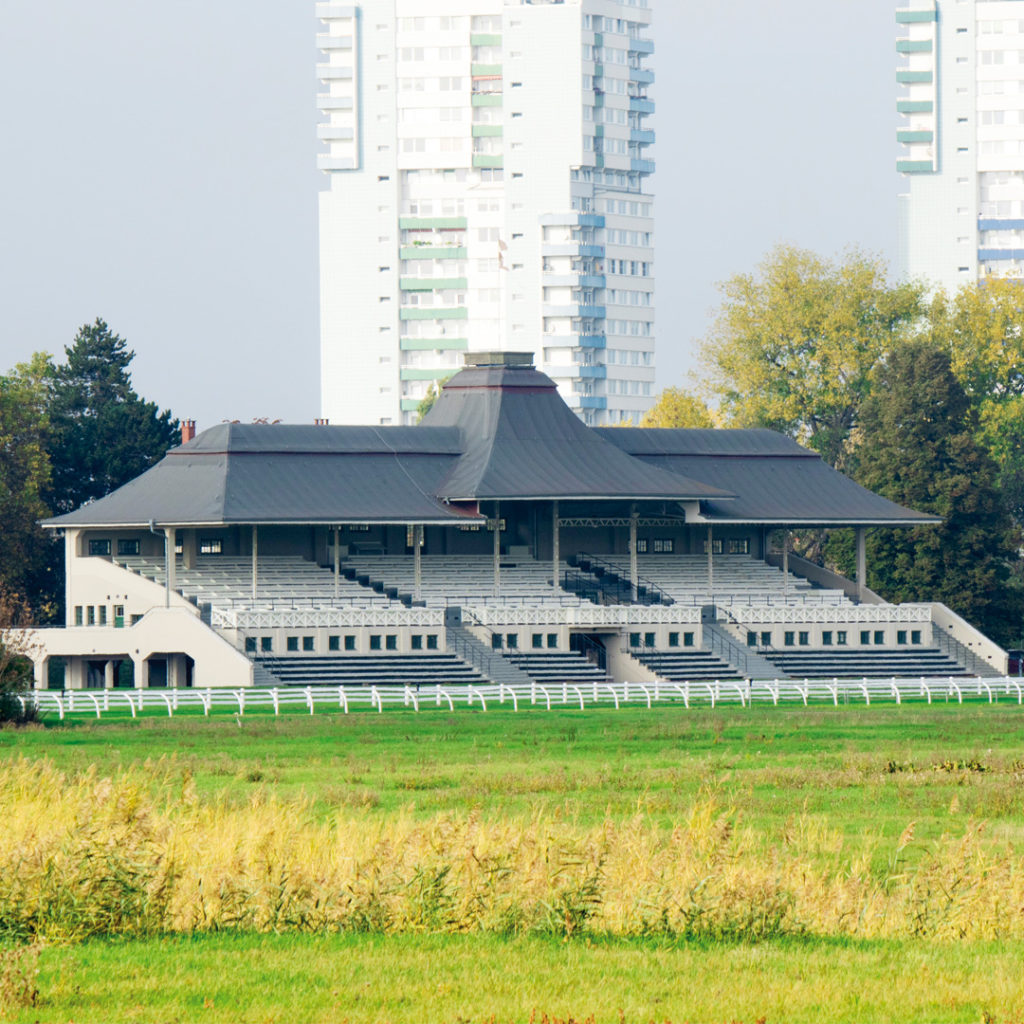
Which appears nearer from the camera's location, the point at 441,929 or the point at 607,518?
the point at 441,929

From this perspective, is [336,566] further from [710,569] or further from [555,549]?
[710,569]

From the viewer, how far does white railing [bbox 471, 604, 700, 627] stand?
73188 mm

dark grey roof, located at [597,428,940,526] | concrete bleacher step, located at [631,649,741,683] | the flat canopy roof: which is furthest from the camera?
dark grey roof, located at [597,428,940,526]

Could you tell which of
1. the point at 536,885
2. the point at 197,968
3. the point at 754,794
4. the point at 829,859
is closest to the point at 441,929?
the point at 536,885

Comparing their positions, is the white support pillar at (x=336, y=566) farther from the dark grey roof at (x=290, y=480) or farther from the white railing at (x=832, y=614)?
the white railing at (x=832, y=614)

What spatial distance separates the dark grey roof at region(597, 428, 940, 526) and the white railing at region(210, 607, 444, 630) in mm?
12992

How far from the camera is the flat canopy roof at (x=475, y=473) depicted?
2928 inches

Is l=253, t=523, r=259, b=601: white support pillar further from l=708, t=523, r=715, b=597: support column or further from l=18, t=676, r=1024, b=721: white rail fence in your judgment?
l=708, t=523, r=715, b=597: support column

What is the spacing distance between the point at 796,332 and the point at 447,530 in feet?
115

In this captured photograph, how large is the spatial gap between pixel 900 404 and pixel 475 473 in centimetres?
2134

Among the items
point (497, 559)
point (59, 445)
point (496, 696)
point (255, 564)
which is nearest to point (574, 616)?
point (497, 559)

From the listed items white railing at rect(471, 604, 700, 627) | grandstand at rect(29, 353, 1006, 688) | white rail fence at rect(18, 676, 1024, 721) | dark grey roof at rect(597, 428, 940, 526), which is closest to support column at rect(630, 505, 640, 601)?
grandstand at rect(29, 353, 1006, 688)

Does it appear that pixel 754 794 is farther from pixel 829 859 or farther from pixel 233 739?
pixel 233 739

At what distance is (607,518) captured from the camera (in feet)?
270
